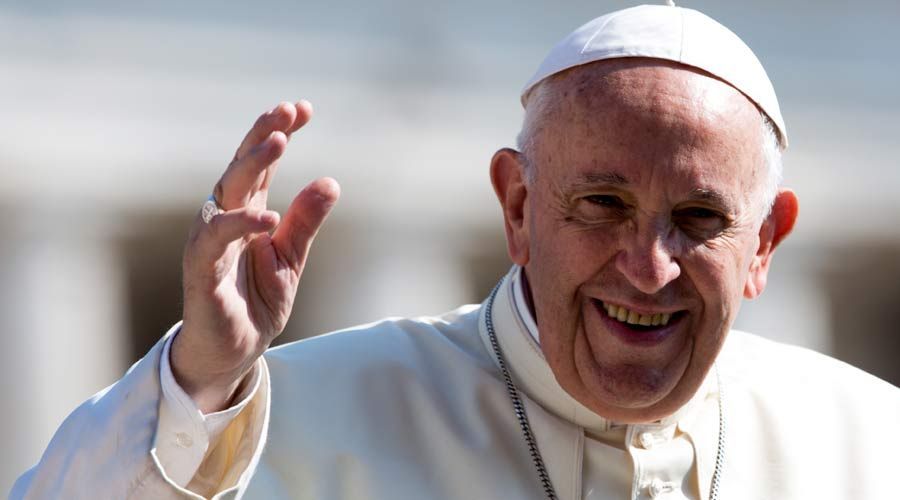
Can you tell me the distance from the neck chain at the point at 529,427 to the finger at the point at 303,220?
0.69m

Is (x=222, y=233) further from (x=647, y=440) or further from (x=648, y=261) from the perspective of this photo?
(x=647, y=440)

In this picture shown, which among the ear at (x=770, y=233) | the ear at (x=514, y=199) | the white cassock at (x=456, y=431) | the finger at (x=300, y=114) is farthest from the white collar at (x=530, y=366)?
the finger at (x=300, y=114)

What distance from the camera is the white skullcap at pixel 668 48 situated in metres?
3.28

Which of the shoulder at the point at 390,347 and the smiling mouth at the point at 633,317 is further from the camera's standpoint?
the shoulder at the point at 390,347

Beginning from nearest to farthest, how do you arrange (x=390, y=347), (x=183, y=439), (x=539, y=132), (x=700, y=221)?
(x=183, y=439) < (x=700, y=221) < (x=539, y=132) < (x=390, y=347)

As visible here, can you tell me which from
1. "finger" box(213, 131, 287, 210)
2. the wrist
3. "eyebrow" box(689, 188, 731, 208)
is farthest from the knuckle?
"eyebrow" box(689, 188, 731, 208)

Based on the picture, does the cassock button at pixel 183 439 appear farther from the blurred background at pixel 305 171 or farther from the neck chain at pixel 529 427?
the blurred background at pixel 305 171

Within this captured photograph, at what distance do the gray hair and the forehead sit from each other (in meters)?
0.01

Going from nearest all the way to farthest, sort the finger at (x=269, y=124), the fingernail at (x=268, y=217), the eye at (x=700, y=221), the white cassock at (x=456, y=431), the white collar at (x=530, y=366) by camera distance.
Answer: the fingernail at (x=268, y=217), the finger at (x=269, y=124), the white cassock at (x=456, y=431), the eye at (x=700, y=221), the white collar at (x=530, y=366)

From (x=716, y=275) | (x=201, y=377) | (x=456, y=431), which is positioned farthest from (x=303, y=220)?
(x=716, y=275)

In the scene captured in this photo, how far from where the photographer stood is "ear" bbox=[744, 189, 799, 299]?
11.2ft

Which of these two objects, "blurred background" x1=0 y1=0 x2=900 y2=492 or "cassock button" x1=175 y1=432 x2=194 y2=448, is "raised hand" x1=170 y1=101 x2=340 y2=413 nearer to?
"cassock button" x1=175 y1=432 x2=194 y2=448

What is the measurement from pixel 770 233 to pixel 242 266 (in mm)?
1158

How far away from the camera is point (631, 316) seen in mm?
3125
